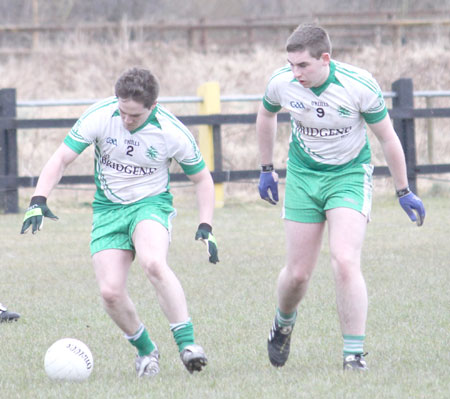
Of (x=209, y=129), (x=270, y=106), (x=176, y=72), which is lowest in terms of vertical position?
(x=270, y=106)

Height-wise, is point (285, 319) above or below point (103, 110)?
below

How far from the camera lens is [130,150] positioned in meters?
5.21

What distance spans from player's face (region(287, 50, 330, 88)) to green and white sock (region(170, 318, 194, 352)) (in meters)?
1.45

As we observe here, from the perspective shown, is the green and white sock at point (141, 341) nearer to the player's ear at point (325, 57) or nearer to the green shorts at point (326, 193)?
the green shorts at point (326, 193)

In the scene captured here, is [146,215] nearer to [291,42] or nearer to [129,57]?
[291,42]

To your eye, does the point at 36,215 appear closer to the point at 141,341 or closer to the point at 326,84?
the point at 141,341

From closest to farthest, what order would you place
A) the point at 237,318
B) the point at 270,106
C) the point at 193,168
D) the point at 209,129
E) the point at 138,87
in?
the point at 138,87 < the point at 193,168 < the point at 270,106 < the point at 237,318 < the point at 209,129

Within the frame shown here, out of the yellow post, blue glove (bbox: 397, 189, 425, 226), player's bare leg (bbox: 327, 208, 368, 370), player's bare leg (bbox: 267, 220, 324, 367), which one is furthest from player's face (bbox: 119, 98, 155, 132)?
the yellow post

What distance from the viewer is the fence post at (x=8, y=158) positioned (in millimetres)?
12688

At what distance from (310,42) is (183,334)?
1.69 metres

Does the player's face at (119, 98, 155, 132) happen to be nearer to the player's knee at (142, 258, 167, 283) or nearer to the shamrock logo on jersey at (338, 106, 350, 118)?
the player's knee at (142, 258, 167, 283)

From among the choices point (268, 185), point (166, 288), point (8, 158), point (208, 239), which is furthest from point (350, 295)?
point (8, 158)

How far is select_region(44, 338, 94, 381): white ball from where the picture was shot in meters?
5.00

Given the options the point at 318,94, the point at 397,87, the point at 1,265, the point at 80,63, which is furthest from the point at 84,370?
the point at 80,63
